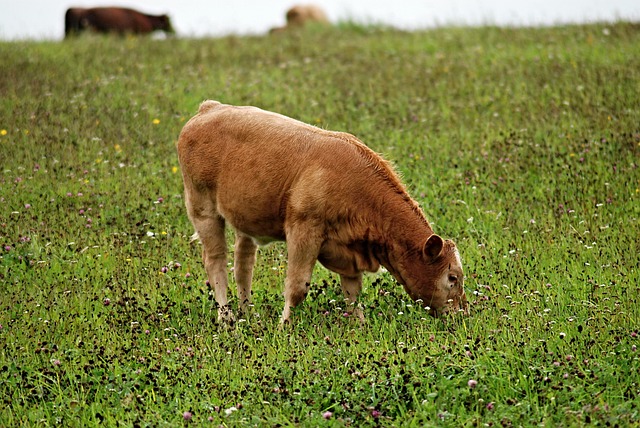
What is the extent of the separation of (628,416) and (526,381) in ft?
2.69

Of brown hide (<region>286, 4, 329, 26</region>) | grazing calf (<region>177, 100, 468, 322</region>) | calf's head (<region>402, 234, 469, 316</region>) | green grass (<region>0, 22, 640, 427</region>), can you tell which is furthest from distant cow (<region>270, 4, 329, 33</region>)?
calf's head (<region>402, 234, 469, 316</region>)

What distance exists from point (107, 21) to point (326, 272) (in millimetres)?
17236

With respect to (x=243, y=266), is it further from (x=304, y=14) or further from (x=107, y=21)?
(x=304, y=14)

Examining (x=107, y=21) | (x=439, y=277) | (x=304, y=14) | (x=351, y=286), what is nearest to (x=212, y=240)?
(x=351, y=286)

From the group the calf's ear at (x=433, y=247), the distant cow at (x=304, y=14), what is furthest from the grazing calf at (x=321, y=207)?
the distant cow at (x=304, y=14)

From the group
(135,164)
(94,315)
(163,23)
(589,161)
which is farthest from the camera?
(163,23)

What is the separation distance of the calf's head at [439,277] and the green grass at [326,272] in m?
0.18

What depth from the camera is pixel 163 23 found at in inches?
1086

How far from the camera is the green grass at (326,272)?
6.86m

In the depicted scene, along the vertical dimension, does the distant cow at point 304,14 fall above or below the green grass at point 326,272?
above

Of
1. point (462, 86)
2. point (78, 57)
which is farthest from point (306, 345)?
point (78, 57)

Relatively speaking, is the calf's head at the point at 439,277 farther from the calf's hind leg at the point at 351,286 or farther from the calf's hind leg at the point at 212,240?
the calf's hind leg at the point at 212,240

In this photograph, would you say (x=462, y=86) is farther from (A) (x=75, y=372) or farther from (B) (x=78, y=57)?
(A) (x=75, y=372)

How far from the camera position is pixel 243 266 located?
9492 millimetres
